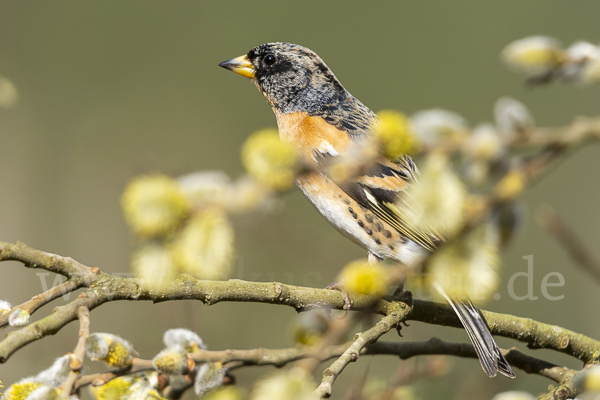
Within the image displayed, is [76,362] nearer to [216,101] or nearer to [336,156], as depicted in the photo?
[336,156]

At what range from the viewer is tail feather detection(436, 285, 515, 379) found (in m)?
1.53

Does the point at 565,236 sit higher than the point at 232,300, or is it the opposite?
the point at 232,300

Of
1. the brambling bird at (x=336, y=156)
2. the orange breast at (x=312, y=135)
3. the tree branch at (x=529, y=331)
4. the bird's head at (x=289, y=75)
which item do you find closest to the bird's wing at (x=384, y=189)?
the brambling bird at (x=336, y=156)

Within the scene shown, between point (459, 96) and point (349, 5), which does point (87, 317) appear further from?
point (349, 5)

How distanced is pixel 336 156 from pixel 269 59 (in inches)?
48.2

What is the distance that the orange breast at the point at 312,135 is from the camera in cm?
217

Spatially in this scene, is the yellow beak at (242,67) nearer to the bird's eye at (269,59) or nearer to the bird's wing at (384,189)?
the bird's eye at (269,59)

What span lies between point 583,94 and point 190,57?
4404 mm

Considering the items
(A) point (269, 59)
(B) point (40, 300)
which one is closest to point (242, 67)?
(A) point (269, 59)

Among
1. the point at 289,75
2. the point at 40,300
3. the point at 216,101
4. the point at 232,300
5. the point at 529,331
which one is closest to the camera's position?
the point at 40,300

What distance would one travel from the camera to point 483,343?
156 cm

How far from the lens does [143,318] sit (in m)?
4.05

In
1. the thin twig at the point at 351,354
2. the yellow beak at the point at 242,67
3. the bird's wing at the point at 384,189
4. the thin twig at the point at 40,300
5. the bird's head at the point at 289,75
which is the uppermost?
the yellow beak at the point at 242,67

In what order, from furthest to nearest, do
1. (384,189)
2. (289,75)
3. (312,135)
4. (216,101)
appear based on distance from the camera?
(216,101), (289,75), (312,135), (384,189)
